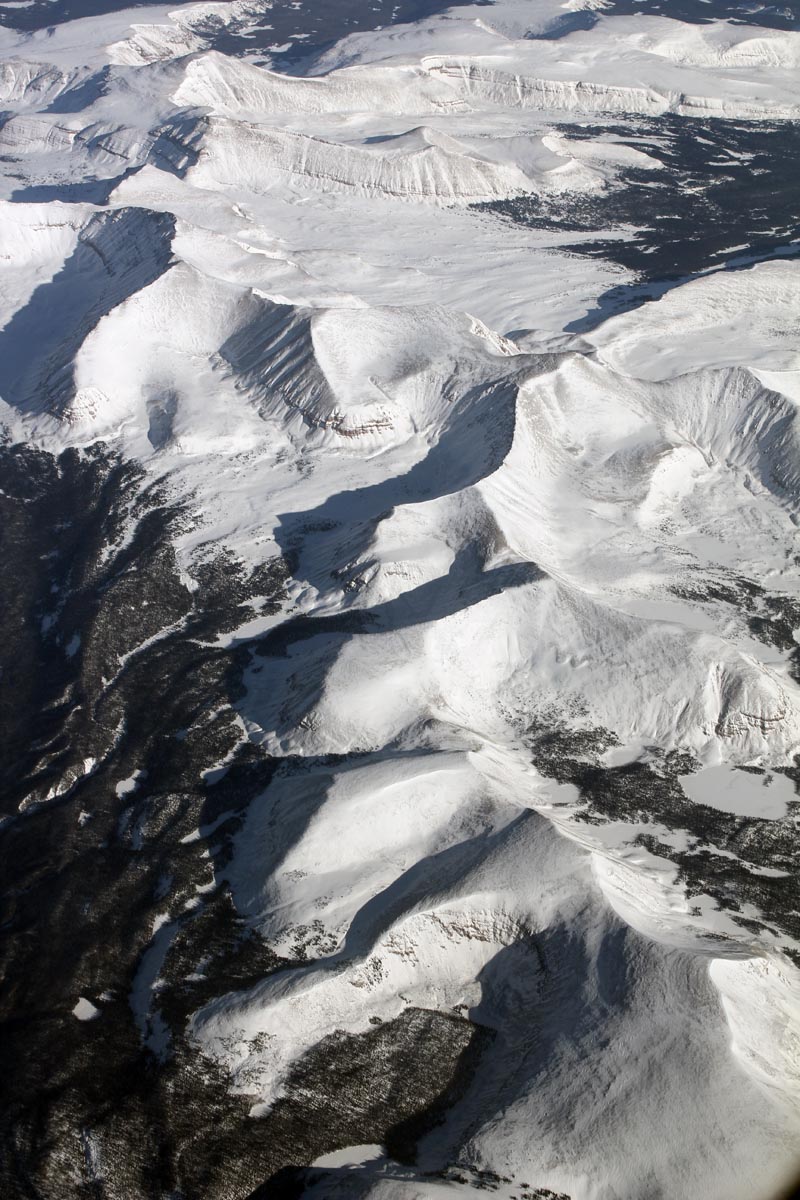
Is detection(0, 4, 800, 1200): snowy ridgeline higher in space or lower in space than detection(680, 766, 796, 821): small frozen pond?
higher

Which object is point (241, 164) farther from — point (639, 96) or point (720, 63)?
point (720, 63)

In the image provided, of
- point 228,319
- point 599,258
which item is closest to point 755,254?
point 599,258

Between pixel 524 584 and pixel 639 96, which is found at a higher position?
pixel 639 96

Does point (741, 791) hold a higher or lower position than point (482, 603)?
lower

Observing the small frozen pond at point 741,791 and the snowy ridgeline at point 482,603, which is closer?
the snowy ridgeline at point 482,603

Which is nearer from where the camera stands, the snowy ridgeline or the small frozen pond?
the snowy ridgeline
